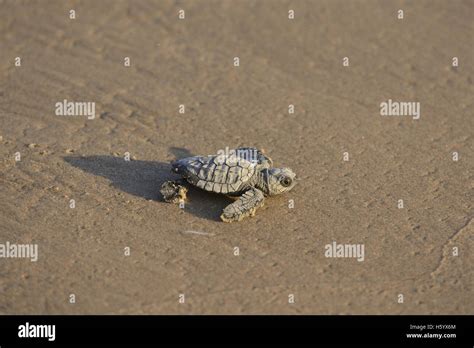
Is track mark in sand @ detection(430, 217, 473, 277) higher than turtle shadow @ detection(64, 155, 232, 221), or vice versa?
turtle shadow @ detection(64, 155, 232, 221)

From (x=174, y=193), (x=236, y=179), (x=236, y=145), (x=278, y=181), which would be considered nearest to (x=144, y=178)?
(x=174, y=193)

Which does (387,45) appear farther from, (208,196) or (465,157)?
(208,196)

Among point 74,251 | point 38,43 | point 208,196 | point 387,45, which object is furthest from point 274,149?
point 38,43

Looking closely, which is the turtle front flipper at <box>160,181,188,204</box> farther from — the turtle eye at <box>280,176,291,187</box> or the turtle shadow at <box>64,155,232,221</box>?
the turtle eye at <box>280,176,291,187</box>

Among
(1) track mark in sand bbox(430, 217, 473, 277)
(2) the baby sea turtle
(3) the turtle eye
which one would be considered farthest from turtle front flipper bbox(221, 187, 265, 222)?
(1) track mark in sand bbox(430, 217, 473, 277)

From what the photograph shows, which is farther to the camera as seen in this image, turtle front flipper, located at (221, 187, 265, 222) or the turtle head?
the turtle head

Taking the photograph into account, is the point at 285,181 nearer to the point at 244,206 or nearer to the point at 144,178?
the point at 244,206
